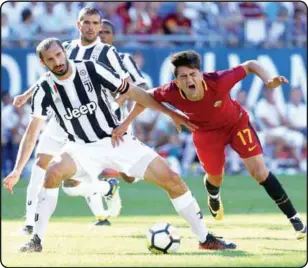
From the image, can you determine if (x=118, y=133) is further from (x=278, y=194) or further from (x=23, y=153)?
(x=278, y=194)

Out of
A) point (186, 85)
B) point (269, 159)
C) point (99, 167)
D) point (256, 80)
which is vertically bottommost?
point (269, 159)

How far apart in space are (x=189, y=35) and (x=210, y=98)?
1094 cm

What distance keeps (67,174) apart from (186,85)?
1.37 m

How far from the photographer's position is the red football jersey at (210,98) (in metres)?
9.37

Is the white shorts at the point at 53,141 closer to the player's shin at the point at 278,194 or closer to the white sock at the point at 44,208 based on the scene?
the white sock at the point at 44,208

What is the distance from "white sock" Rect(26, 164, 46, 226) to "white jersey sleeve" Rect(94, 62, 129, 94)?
1.82 m

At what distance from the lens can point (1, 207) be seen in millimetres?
14148

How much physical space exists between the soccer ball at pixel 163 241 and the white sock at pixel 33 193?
2.12 meters

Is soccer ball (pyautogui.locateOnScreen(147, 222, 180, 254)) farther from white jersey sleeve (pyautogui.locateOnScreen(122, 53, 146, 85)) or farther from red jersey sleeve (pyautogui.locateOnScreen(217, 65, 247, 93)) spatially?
white jersey sleeve (pyautogui.locateOnScreen(122, 53, 146, 85))

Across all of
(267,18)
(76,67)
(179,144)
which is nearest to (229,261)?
(76,67)

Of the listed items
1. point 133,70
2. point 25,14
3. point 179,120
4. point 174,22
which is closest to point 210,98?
point 179,120

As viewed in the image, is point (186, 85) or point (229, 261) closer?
point (229, 261)

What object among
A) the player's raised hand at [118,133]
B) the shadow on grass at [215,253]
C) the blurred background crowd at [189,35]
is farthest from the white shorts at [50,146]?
the blurred background crowd at [189,35]

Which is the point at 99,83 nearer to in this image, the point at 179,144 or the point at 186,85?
the point at 186,85
